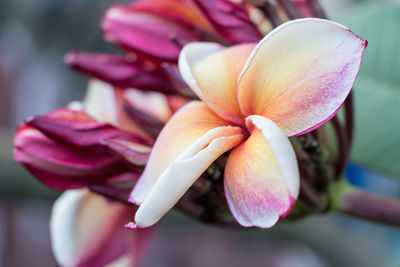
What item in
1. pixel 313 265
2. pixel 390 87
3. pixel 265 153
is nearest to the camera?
pixel 265 153

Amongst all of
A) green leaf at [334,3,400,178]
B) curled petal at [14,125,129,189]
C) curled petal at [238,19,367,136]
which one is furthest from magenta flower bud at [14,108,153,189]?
green leaf at [334,3,400,178]

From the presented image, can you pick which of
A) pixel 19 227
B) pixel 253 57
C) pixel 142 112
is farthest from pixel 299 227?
pixel 19 227

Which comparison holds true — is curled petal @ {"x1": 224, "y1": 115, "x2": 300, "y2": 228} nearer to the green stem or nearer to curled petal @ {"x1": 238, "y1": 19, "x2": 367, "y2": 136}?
curled petal @ {"x1": 238, "y1": 19, "x2": 367, "y2": 136}

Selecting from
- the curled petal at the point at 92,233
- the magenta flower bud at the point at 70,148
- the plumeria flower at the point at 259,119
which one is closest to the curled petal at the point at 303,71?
the plumeria flower at the point at 259,119

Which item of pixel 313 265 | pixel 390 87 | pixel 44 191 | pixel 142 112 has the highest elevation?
pixel 142 112

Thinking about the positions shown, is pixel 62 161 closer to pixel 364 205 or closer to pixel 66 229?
pixel 66 229

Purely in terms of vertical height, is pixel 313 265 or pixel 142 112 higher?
pixel 142 112

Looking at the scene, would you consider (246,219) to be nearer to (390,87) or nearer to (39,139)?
(39,139)
